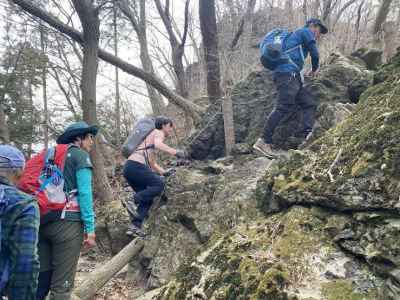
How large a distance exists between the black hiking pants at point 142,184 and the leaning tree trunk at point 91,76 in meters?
2.72

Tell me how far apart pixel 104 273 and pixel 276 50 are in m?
4.25

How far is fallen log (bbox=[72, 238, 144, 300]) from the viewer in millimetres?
4730

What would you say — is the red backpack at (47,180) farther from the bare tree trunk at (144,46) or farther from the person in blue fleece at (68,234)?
the bare tree trunk at (144,46)

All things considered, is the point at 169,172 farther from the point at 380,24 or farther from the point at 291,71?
the point at 380,24

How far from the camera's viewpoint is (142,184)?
5758 millimetres

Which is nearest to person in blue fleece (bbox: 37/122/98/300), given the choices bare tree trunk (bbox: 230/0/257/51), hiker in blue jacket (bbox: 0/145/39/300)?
hiker in blue jacket (bbox: 0/145/39/300)

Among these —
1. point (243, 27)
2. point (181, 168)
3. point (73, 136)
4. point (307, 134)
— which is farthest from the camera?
point (243, 27)

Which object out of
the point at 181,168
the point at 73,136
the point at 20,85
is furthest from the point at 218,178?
the point at 20,85

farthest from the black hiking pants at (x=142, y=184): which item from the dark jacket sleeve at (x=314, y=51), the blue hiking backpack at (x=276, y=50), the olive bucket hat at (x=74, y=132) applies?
the dark jacket sleeve at (x=314, y=51)

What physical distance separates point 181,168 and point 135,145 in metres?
1.30

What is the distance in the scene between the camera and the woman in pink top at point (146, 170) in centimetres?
551

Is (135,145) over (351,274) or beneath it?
over

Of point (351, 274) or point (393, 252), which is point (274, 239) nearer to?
point (351, 274)

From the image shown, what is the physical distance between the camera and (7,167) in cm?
258
